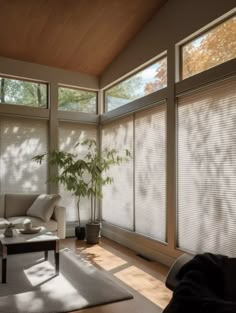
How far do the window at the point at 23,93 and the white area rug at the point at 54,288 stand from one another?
9.64 feet

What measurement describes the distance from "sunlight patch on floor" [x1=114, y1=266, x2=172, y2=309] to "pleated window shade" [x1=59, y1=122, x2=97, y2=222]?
238 cm

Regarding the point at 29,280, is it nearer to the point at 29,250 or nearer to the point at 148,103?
the point at 29,250

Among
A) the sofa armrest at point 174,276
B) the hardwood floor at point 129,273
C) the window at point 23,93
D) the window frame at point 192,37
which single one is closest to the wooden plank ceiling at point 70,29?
the window at point 23,93

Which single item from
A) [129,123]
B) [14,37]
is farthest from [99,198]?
[14,37]

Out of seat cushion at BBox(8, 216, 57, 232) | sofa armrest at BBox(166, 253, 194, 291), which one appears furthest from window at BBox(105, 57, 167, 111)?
sofa armrest at BBox(166, 253, 194, 291)

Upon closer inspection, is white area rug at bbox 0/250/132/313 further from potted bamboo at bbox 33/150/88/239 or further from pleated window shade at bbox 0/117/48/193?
pleated window shade at bbox 0/117/48/193

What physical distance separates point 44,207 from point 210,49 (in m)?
3.35

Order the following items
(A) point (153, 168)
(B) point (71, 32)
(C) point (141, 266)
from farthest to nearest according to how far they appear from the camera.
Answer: (B) point (71, 32), (A) point (153, 168), (C) point (141, 266)

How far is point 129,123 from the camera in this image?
529cm

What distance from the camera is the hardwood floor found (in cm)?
281

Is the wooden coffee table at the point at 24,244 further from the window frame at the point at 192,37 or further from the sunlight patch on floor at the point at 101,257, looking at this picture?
the window frame at the point at 192,37

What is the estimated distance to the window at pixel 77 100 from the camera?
611 centimetres

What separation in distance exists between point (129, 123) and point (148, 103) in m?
0.68

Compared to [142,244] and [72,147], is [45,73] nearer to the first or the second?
[72,147]
